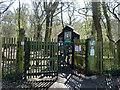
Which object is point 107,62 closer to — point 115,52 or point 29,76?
point 115,52

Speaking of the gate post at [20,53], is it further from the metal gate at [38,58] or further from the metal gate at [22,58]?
the metal gate at [38,58]

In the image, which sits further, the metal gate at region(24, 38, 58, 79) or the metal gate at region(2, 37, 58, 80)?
the metal gate at region(24, 38, 58, 79)

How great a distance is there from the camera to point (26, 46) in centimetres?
529

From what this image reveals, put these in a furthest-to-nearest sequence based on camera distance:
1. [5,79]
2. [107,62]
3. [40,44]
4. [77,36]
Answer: [77,36] < [107,62] < [40,44] < [5,79]

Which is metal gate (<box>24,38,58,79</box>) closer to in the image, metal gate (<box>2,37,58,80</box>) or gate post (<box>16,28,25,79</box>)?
metal gate (<box>2,37,58,80</box>)

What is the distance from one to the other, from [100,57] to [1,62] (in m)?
5.27

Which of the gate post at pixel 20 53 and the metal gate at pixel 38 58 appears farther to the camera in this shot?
the metal gate at pixel 38 58

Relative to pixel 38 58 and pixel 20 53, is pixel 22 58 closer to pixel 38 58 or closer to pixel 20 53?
pixel 20 53

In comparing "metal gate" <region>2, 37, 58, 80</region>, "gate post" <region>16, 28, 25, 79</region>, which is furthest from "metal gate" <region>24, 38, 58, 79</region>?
"gate post" <region>16, 28, 25, 79</region>

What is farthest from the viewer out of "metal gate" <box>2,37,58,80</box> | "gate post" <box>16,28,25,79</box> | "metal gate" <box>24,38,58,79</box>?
"metal gate" <box>24,38,58,79</box>

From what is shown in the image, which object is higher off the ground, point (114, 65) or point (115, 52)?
point (115, 52)

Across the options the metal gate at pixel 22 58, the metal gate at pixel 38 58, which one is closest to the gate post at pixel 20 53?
the metal gate at pixel 22 58

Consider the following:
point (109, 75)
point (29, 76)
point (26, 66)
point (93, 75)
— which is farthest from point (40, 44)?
point (109, 75)

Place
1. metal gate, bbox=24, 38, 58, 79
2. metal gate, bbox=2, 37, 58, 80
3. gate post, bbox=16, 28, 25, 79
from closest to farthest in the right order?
metal gate, bbox=2, 37, 58, 80 < gate post, bbox=16, 28, 25, 79 < metal gate, bbox=24, 38, 58, 79
